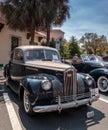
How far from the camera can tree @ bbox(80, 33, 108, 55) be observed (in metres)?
69.1

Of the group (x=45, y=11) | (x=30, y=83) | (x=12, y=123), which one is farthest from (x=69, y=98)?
(x=45, y=11)

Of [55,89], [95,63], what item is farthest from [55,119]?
[95,63]

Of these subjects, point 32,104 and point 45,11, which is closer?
point 32,104

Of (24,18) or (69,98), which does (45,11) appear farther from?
(69,98)

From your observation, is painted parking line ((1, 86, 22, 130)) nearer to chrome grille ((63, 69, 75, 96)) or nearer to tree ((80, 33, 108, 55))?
chrome grille ((63, 69, 75, 96))

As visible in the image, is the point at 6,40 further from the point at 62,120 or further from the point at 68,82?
the point at 62,120

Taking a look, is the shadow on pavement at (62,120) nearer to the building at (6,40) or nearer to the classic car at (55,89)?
the classic car at (55,89)

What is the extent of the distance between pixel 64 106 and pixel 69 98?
0.31 m

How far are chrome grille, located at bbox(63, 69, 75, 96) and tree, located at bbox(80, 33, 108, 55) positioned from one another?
64.1m

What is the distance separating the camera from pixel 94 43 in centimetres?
6975

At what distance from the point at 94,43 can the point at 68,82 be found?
2596 inches

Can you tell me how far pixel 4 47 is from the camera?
1842 centimetres

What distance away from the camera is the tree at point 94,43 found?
227 ft

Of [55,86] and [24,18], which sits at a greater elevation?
[24,18]
